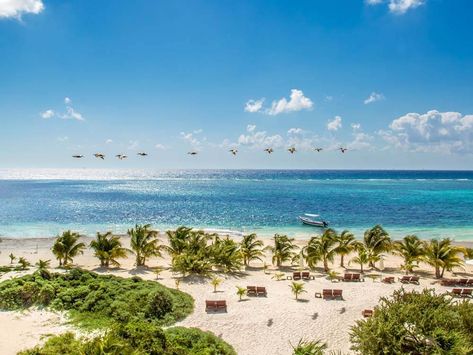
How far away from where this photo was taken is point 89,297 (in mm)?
18141

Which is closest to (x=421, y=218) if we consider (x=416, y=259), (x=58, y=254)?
(x=416, y=259)

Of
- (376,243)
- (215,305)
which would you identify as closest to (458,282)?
(376,243)

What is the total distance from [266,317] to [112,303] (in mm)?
7512

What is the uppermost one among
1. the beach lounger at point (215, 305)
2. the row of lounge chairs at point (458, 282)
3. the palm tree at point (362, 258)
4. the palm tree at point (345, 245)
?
the palm tree at point (345, 245)

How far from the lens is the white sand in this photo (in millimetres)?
15070

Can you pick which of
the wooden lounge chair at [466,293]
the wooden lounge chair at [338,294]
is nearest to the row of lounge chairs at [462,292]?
the wooden lounge chair at [466,293]

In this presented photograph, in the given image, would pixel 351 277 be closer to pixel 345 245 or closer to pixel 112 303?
pixel 345 245

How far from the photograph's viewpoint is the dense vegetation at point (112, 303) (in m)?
13.4

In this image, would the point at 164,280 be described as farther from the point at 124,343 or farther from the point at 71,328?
the point at 124,343

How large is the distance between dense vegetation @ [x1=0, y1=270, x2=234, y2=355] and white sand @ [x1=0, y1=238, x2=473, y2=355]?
90cm

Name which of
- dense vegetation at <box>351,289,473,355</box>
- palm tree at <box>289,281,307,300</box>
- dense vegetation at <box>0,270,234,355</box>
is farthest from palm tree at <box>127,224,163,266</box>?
dense vegetation at <box>351,289,473,355</box>

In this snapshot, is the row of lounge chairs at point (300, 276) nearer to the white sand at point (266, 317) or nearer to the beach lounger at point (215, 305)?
the white sand at point (266, 317)

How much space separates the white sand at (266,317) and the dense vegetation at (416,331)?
264 cm

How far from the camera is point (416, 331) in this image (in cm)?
1236
